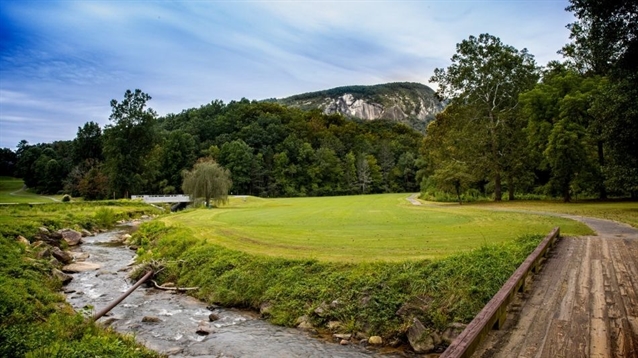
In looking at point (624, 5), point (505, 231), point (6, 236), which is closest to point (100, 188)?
point (6, 236)

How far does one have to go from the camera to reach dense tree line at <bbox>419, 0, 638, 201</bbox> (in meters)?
37.2

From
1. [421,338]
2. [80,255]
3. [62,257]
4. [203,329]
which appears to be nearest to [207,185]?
[80,255]

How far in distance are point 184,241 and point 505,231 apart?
53.9 ft

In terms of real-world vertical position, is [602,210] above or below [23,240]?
above

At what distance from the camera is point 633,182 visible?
2552 centimetres

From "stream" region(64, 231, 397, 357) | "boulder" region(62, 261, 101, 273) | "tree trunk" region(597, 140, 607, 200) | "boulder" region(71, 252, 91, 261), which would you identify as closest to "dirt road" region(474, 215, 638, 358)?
"stream" region(64, 231, 397, 357)

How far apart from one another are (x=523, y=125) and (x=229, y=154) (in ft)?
229

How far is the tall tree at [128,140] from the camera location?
7038 cm

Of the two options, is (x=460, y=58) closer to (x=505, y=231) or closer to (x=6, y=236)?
(x=505, y=231)

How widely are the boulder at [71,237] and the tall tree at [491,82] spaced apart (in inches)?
1594

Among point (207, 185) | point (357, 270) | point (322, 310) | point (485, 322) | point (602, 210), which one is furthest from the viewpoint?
point (207, 185)

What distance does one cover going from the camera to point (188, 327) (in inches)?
468

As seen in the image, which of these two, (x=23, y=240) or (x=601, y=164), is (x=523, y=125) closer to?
(x=601, y=164)

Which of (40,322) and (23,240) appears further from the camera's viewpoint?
(23,240)
